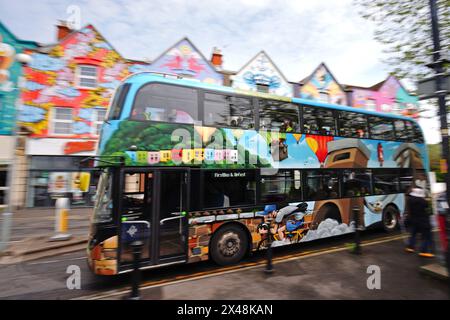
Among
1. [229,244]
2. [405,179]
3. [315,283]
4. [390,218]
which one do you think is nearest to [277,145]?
[229,244]

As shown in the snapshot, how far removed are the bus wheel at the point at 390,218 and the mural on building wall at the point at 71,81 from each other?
16.5 metres

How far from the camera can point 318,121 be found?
793 cm

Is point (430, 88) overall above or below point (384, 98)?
below

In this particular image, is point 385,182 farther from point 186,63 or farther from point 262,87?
point 186,63

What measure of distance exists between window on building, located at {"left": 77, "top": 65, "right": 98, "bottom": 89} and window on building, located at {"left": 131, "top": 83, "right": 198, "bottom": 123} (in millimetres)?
13312

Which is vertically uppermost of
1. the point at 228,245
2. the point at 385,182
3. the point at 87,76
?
the point at 87,76

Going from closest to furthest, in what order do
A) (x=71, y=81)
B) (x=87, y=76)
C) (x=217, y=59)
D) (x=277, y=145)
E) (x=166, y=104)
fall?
(x=166, y=104), (x=277, y=145), (x=71, y=81), (x=87, y=76), (x=217, y=59)

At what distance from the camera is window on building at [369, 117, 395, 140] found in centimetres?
913

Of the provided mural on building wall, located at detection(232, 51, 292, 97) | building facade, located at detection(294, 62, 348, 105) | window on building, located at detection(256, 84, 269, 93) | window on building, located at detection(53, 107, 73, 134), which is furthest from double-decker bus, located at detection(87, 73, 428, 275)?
window on building, located at detection(53, 107, 73, 134)

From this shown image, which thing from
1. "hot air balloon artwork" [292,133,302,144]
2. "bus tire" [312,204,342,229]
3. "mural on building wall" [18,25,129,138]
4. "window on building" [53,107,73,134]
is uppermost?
"mural on building wall" [18,25,129,138]

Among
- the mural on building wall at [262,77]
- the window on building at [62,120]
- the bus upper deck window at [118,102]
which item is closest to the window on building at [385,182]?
the bus upper deck window at [118,102]

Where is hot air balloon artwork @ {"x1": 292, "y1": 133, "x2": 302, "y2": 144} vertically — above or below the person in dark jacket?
above

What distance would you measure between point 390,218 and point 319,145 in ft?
16.2

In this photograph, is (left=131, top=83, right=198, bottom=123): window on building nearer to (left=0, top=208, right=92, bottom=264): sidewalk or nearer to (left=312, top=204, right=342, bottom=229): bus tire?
(left=312, top=204, right=342, bottom=229): bus tire
